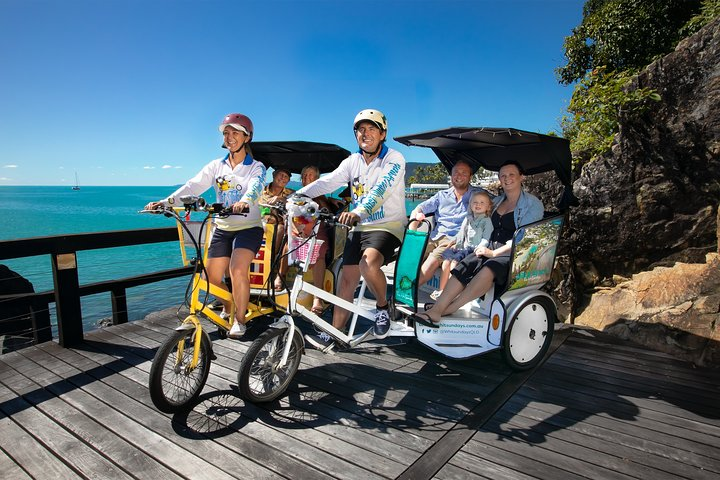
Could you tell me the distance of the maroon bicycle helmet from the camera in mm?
3469

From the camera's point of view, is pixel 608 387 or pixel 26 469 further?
pixel 608 387

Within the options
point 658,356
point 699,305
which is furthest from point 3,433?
point 699,305

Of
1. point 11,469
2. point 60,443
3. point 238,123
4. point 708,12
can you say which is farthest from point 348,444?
point 708,12

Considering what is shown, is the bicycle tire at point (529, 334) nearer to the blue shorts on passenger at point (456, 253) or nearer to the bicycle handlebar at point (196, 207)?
the blue shorts on passenger at point (456, 253)

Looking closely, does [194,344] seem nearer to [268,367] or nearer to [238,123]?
[268,367]

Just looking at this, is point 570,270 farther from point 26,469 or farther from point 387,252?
point 26,469

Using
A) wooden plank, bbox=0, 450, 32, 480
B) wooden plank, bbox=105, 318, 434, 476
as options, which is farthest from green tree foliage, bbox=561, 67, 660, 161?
wooden plank, bbox=0, 450, 32, 480

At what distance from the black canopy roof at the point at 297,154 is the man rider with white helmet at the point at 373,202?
1507 mm

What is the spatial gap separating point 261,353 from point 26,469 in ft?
4.24

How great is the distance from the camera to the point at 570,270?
685 cm

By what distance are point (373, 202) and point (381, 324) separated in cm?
96

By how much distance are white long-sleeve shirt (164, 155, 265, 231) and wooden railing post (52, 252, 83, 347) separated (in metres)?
1.20

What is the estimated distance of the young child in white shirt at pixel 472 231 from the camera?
3.64m

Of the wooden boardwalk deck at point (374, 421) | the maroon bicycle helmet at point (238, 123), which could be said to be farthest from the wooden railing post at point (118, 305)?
the maroon bicycle helmet at point (238, 123)
